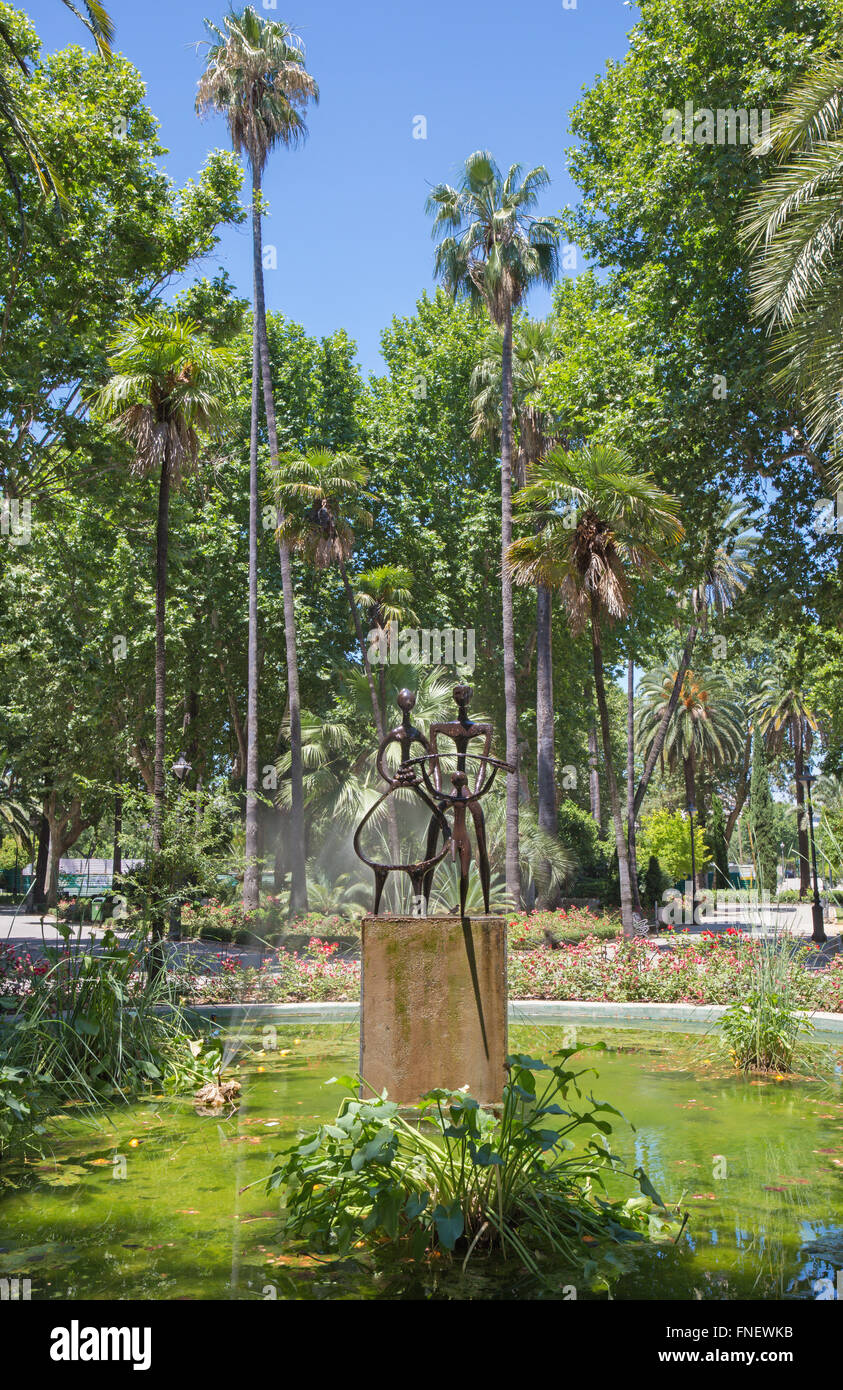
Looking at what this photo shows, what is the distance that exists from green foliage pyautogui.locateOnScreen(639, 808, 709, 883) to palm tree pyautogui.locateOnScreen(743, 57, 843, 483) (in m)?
28.0

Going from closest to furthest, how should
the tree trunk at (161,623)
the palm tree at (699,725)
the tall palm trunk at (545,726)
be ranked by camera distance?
the tree trunk at (161,623)
the tall palm trunk at (545,726)
the palm tree at (699,725)

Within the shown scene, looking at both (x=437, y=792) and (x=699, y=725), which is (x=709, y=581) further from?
(x=699, y=725)

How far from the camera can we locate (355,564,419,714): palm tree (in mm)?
24438

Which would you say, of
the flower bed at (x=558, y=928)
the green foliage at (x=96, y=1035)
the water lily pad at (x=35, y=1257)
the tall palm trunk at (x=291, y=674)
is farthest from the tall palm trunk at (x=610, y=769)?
the water lily pad at (x=35, y=1257)

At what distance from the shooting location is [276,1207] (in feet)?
16.2

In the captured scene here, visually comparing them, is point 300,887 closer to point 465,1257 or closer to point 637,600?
point 637,600

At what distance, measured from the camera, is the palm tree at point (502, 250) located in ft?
70.2

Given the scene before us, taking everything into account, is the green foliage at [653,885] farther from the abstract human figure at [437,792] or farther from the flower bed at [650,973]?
the abstract human figure at [437,792]

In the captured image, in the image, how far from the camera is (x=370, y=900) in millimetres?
23906

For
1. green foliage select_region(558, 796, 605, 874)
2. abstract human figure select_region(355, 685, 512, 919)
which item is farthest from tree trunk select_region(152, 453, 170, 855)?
green foliage select_region(558, 796, 605, 874)

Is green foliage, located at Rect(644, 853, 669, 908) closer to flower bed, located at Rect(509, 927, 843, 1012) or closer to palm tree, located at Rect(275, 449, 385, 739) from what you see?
palm tree, located at Rect(275, 449, 385, 739)

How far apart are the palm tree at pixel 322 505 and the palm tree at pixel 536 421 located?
4.07 meters

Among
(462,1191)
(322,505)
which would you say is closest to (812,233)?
(462,1191)

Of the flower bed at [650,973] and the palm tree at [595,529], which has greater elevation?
the palm tree at [595,529]
